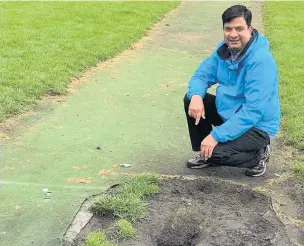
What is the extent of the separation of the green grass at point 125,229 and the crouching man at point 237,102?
0.88m

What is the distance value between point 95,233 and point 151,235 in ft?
1.12

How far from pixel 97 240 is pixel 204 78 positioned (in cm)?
174

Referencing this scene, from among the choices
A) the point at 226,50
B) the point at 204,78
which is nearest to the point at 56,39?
the point at 204,78

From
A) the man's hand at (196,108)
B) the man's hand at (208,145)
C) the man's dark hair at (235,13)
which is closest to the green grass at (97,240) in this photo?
the man's hand at (208,145)

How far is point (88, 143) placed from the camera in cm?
493

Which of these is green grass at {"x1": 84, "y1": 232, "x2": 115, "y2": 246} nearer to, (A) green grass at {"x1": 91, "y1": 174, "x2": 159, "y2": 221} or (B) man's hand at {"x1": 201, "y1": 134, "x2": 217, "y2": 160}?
(A) green grass at {"x1": 91, "y1": 174, "x2": 159, "y2": 221}

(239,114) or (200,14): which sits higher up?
(239,114)

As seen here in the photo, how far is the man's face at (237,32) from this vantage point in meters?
3.97

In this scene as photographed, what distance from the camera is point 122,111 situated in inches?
228

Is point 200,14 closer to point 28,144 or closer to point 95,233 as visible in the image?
point 28,144

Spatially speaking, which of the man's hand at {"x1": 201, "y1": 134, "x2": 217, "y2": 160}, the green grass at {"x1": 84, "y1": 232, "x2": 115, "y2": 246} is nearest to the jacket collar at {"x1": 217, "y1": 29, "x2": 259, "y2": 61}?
the man's hand at {"x1": 201, "y1": 134, "x2": 217, "y2": 160}

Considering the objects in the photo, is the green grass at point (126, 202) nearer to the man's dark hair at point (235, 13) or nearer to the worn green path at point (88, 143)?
the worn green path at point (88, 143)

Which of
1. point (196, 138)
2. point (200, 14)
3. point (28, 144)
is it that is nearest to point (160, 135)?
point (196, 138)

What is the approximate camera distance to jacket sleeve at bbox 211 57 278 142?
3936 mm
